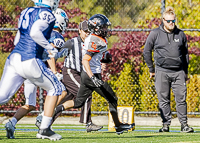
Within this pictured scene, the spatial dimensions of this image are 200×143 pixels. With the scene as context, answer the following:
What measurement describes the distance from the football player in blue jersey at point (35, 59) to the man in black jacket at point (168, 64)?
2.54 meters

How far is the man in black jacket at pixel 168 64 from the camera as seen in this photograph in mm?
7641

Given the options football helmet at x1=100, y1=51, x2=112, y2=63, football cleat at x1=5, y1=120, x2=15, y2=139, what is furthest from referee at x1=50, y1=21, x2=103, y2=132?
football cleat at x1=5, y1=120, x2=15, y2=139

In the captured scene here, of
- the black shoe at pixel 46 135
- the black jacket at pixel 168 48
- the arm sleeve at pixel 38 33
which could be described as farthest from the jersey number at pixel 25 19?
the black jacket at pixel 168 48

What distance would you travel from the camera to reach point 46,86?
5.50m

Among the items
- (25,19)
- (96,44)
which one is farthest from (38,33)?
(96,44)

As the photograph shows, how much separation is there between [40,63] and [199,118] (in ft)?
16.5

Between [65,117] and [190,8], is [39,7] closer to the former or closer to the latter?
[65,117]

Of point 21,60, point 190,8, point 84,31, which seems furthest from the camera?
point 190,8

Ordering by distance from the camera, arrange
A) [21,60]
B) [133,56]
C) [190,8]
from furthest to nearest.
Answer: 1. [190,8]
2. [133,56]
3. [21,60]

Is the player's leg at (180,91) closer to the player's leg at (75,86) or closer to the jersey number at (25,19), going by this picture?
the player's leg at (75,86)

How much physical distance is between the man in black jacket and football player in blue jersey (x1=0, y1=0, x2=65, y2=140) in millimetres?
2536

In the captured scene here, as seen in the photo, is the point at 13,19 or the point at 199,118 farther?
the point at 13,19

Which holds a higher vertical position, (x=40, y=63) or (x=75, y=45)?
(x=75, y=45)

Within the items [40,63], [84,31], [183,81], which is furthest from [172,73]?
[40,63]
